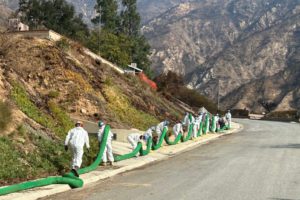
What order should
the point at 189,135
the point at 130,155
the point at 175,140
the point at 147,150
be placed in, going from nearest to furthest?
1. the point at 130,155
2. the point at 147,150
3. the point at 175,140
4. the point at 189,135

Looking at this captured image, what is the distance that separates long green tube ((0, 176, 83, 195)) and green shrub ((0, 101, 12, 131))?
3.74 metres

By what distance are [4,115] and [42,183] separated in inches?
178

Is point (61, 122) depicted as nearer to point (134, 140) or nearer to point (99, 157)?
point (134, 140)

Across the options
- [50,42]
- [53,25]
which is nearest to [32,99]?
[50,42]

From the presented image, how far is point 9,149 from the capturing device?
50.4ft

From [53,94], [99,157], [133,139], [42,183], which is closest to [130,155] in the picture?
[133,139]

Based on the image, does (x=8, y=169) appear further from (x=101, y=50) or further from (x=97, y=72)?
(x=101, y=50)

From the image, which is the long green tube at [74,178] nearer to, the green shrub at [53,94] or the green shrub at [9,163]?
the green shrub at [9,163]

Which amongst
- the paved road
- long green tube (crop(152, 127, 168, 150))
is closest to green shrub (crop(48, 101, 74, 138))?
the paved road

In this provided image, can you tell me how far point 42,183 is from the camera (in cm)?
1334

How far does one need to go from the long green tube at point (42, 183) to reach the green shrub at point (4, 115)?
3.74 meters

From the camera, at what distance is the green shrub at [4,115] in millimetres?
16719

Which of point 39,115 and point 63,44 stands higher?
point 63,44

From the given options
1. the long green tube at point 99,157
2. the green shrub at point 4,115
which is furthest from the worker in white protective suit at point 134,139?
the green shrub at point 4,115
